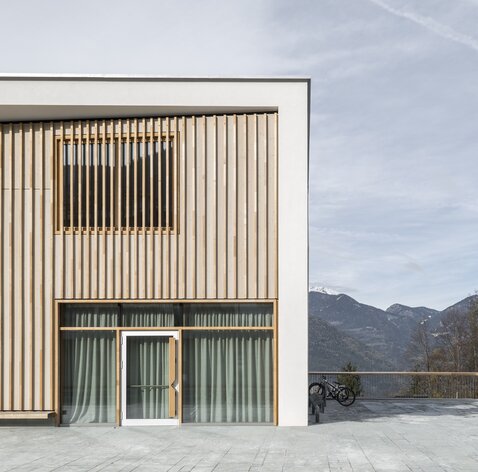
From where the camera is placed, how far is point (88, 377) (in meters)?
14.4

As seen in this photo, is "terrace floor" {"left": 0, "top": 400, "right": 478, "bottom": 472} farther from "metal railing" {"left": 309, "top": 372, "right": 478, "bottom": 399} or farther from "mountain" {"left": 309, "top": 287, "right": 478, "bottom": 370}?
"mountain" {"left": 309, "top": 287, "right": 478, "bottom": 370}

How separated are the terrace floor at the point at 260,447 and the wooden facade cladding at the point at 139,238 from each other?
2.14m

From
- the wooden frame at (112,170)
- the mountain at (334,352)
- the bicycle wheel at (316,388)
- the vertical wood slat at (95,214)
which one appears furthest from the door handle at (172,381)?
the mountain at (334,352)

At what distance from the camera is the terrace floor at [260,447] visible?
33.8 feet

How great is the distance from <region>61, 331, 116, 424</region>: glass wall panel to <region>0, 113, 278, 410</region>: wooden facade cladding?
1.02 feet

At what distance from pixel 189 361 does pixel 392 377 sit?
23.1 feet

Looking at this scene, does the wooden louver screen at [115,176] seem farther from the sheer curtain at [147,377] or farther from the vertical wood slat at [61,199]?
the sheer curtain at [147,377]

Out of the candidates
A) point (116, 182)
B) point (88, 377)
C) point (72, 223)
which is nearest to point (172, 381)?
point (88, 377)

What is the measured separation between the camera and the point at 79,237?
1452 centimetres

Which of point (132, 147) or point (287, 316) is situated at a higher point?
point (132, 147)

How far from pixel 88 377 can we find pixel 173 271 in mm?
2730

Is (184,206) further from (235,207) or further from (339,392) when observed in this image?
(339,392)

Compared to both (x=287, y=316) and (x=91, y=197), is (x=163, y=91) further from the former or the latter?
(x=287, y=316)

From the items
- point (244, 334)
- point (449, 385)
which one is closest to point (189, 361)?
point (244, 334)
